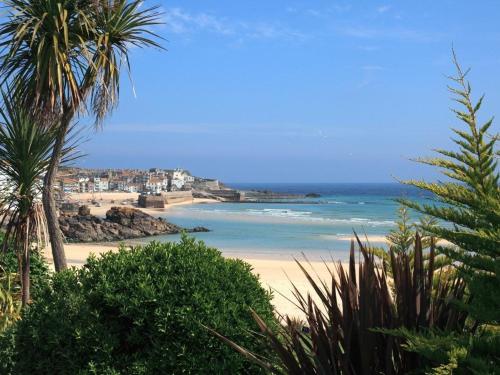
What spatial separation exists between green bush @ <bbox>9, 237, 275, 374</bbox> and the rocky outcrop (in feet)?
99.3

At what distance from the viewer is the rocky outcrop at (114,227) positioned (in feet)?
116

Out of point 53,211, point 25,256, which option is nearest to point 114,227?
point 25,256

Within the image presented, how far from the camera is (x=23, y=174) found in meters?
6.87

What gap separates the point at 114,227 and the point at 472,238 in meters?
37.2

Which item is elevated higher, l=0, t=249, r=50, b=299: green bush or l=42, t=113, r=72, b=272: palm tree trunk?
l=42, t=113, r=72, b=272: palm tree trunk

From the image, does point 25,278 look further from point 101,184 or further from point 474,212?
point 101,184

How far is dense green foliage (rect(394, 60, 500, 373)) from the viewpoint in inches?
78.8

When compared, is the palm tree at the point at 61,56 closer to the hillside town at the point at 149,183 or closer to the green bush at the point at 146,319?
the green bush at the point at 146,319

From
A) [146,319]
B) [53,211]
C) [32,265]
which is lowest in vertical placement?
[32,265]

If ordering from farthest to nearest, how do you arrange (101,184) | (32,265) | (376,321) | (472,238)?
(101,184)
(32,265)
(376,321)
(472,238)

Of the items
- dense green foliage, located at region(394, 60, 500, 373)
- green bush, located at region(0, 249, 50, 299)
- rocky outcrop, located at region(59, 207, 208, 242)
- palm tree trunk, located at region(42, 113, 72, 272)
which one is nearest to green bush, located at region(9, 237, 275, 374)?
dense green foliage, located at region(394, 60, 500, 373)

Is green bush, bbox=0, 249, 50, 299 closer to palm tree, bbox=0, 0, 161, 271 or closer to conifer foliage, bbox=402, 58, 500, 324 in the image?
palm tree, bbox=0, 0, 161, 271

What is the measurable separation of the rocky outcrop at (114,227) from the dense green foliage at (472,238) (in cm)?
3238

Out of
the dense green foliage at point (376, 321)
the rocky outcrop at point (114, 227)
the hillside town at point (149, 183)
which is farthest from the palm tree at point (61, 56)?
the hillside town at point (149, 183)
